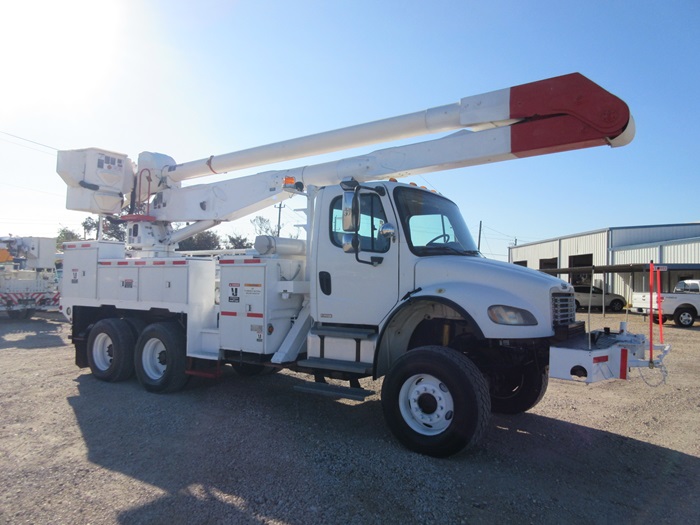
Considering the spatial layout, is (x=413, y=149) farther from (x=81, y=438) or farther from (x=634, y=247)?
(x=634, y=247)

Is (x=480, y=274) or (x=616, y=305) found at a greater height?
(x=480, y=274)

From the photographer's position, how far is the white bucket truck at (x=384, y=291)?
4844 mm

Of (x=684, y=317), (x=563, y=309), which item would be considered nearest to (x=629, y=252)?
(x=684, y=317)

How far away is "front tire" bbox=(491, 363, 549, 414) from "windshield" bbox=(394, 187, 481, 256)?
1.53 meters

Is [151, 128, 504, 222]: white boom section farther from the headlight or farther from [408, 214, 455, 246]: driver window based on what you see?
the headlight

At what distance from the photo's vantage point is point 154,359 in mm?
7691

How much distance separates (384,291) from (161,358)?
3.96m

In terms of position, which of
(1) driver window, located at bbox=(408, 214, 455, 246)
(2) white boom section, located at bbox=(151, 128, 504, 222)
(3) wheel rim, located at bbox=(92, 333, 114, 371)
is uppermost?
(2) white boom section, located at bbox=(151, 128, 504, 222)

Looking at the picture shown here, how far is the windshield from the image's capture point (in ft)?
18.2

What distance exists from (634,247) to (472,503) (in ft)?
97.1

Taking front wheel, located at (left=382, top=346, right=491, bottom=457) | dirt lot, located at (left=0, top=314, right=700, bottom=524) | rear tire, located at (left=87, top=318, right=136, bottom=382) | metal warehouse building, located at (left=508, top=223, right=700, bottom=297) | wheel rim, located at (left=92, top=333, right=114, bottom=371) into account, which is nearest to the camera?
dirt lot, located at (left=0, top=314, right=700, bottom=524)

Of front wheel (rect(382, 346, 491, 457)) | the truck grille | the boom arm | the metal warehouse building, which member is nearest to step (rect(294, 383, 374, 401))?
front wheel (rect(382, 346, 491, 457))

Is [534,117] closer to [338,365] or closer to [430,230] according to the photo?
[430,230]

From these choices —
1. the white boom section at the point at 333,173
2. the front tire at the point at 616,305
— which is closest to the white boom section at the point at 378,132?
the white boom section at the point at 333,173
